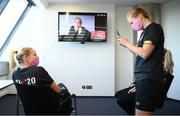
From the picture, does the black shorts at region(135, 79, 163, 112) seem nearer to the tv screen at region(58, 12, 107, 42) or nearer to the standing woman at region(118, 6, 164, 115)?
the standing woman at region(118, 6, 164, 115)

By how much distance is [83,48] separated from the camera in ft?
22.0

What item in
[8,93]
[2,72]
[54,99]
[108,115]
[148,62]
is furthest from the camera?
[8,93]

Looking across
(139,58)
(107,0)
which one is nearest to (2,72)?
(107,0)

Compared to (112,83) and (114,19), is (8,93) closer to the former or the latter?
(112,83)

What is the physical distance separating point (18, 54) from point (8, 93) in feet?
13.5

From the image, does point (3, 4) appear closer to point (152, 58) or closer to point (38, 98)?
point (38, 98)

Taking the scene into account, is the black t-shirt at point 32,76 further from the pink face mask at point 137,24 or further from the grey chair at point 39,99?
the pink face mask at point 137,24

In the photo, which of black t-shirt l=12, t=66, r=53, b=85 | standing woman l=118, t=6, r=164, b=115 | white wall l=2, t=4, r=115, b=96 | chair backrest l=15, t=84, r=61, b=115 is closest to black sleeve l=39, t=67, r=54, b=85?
black t-shirt l=12, t=66, r=53, b=85

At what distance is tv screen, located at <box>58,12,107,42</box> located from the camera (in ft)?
21.4

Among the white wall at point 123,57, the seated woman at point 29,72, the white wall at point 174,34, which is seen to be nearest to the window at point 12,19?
the white wall at point 123,57

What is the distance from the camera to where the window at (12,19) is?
20.4ft

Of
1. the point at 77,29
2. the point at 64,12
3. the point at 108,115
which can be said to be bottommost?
the point at 108,115

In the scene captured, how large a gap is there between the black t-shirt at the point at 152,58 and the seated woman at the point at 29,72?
1.00 m

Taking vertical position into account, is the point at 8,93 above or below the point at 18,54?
below
